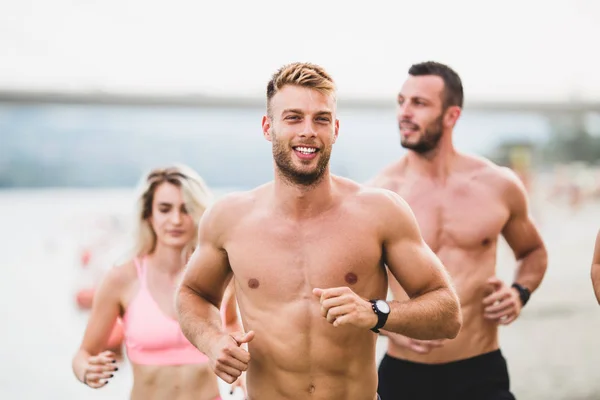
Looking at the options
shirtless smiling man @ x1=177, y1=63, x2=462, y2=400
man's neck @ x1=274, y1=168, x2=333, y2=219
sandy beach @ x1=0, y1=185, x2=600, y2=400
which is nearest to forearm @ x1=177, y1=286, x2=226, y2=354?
shirtless smiling man @ x1=177, y1=63, x2=462, y2=400

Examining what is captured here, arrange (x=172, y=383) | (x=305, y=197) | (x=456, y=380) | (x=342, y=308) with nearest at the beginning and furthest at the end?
1. (x=342, y=308)
2. (x=305, y=197)
3. (x=172, y=383)
4. (x=456, y=380)

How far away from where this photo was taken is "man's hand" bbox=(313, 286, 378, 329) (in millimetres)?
1367

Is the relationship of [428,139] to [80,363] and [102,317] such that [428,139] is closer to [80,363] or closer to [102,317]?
[102,317]

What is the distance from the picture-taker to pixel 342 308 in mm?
1368

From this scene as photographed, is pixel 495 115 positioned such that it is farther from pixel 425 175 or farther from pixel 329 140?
pixel 329 140

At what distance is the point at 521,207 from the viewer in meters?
2.46

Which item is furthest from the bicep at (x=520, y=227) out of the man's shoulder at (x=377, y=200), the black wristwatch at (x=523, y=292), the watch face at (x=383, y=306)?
the watch face at (x=383, y=306)

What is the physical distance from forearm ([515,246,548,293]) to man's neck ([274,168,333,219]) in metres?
1.11

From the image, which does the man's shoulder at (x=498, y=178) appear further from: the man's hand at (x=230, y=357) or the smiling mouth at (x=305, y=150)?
the man's hand at (x=230, y=357)

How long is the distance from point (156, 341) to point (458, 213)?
3.66 feet

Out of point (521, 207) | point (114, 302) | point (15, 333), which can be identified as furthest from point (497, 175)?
point (15, 333)

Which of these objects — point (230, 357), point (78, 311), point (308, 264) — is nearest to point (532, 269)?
point (308, 264)

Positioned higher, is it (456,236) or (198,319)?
(456,236)

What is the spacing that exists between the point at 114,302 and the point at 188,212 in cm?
38
